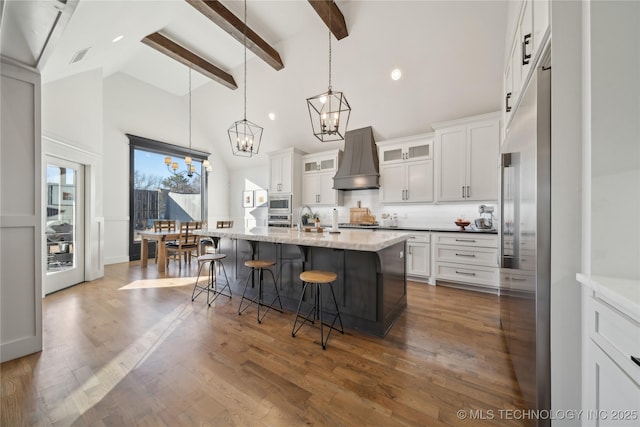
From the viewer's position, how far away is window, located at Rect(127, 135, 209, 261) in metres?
5.57

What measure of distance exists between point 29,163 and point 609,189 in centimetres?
359

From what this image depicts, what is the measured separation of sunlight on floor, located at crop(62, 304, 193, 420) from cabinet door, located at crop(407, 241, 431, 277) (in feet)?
11.3

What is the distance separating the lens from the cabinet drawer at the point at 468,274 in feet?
11.0

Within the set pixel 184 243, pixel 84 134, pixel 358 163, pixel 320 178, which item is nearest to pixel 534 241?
pixel 358 163

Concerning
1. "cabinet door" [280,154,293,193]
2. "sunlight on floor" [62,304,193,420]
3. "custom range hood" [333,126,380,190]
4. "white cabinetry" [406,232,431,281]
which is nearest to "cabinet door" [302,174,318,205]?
"cabinet door" [280,154,293,193]

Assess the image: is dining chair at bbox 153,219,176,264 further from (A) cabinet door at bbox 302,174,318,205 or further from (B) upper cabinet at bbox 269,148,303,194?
(A) cabinet door at bbox 302,174,318,205

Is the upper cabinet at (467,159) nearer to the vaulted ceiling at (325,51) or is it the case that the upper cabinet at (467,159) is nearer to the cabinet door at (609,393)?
the vaulted ceiling at (325,51)

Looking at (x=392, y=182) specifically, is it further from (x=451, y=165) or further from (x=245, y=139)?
(x=245, y=139)

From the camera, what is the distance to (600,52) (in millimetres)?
900

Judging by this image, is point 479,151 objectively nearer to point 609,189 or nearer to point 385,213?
point 385,213

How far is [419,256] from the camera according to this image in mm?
3900

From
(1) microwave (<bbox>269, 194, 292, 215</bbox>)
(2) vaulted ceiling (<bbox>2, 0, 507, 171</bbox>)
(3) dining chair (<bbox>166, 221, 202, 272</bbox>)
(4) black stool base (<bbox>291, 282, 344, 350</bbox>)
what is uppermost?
(2) vaulted ceiling (<bbox>2, 0, 507, 171</bbox>)

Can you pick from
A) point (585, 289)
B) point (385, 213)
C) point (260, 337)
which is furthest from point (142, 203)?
point (585, 289)

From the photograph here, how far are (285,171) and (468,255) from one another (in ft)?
13.9
